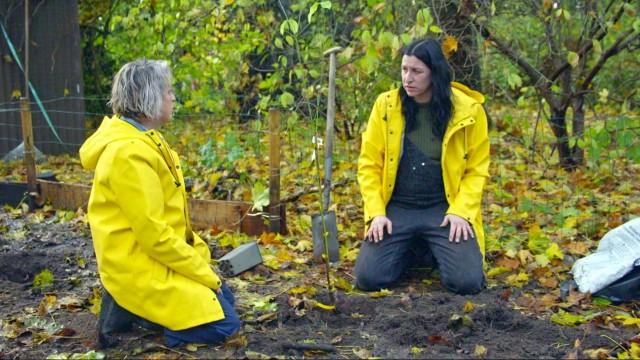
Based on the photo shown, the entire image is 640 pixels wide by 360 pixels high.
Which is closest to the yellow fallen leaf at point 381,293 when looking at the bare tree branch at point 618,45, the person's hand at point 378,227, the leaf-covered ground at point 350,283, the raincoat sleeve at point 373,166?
the leaf-covered ground at point 350,283

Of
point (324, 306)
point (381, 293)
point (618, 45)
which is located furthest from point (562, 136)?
point (324, 306)

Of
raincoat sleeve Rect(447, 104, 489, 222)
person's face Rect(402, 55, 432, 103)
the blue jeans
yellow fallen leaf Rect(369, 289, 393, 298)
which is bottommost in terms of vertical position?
yellow fallen leaf Rect(369, 289, 393, 298)

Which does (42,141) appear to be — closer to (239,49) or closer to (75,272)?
(239,49)

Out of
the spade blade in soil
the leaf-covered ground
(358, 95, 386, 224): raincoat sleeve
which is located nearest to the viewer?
the leaf-covered ground

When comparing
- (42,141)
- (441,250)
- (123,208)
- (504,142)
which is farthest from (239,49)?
(123,208)

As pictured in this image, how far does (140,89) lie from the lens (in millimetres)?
3584

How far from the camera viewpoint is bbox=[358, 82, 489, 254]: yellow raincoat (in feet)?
15.5

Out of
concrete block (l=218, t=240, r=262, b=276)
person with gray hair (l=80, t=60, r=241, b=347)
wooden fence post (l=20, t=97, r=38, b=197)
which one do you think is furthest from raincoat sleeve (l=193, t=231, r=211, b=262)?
wooden fence post (l=20, t=97, r=38, b=197)

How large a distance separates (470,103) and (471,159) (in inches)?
14.0

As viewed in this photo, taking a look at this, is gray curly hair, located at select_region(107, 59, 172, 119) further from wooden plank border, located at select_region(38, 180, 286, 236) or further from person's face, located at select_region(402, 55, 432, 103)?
wooden plank border, located at select_region(38, 180, 286, 236)

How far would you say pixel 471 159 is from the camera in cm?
482

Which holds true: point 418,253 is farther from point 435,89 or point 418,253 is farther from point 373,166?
point 435,89

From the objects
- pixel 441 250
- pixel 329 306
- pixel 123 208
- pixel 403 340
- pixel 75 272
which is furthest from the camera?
pixel 75 272

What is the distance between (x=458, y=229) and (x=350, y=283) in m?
0.77
